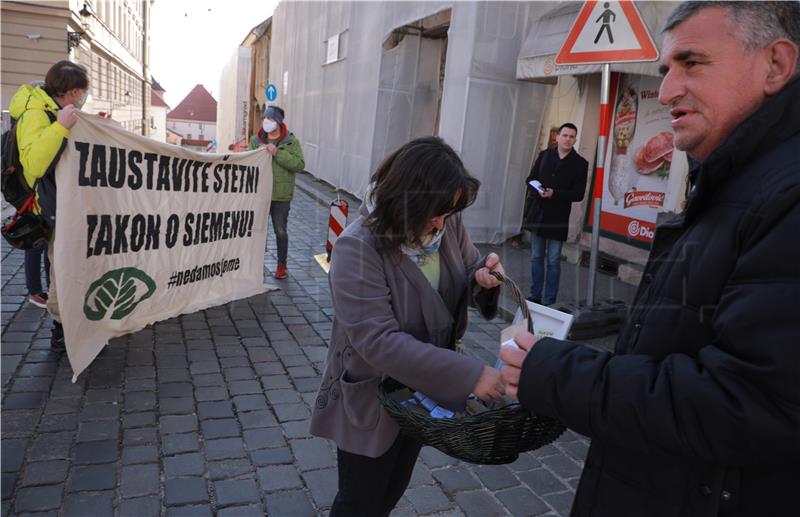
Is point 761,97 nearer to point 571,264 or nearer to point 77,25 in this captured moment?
point 571,264

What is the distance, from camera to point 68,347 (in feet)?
12.9

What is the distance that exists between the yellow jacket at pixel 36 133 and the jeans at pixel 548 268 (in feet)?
14.9

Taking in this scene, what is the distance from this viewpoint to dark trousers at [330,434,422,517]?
78.2 inches

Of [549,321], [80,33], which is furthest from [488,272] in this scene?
[80,33]

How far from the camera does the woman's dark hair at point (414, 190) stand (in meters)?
1.77

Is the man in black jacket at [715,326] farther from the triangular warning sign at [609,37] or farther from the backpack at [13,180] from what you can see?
the backpack at [13,180]

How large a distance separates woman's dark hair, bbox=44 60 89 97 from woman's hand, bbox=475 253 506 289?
353cm

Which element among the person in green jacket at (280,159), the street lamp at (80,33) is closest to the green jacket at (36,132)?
the person in green jacket at (280,159)

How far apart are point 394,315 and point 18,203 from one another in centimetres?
371

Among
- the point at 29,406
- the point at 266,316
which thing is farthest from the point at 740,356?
the point at 266,316

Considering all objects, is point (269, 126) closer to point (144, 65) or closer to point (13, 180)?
point (13, 180)

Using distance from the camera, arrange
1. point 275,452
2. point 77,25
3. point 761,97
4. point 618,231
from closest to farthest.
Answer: point 761,97 < point 275,452 < point 618,231 < point 77,25

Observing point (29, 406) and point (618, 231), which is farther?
point (618, 231)

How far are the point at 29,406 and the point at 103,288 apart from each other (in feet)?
3.47
